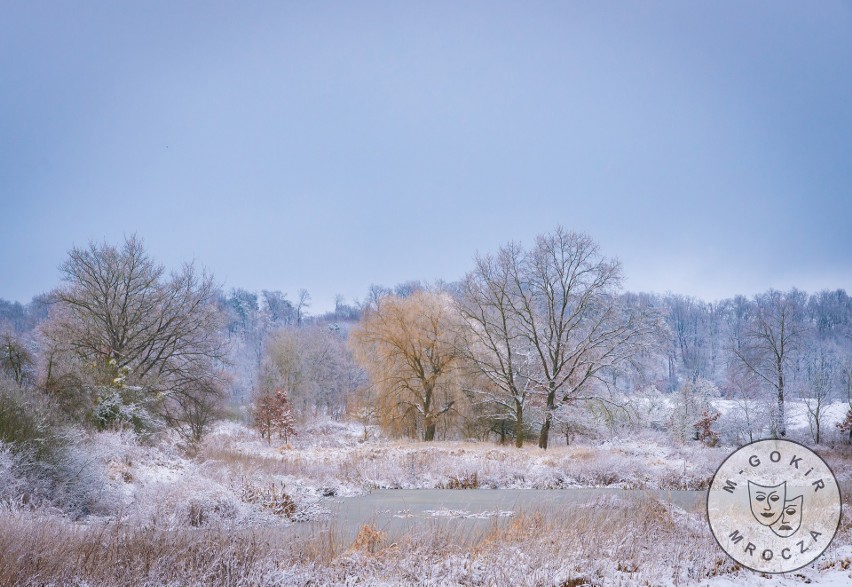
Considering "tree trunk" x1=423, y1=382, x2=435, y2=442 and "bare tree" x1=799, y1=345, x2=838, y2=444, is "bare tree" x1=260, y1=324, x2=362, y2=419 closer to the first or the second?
"tree trunk" x1=423, y1=382, x2=435, y2=442

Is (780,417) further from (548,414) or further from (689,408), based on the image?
(548,414)

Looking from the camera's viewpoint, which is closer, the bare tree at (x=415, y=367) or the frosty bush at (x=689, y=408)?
the bare tree at (x=415, y=367)

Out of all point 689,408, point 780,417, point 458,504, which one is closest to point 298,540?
point 458,504

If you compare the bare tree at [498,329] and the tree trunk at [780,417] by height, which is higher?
the bare tree at [498,329]

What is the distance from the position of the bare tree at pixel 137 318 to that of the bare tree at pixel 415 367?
358 inches

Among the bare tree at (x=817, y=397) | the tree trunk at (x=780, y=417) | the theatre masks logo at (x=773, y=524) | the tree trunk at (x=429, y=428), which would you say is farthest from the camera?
the tree trunk at (x=780, y=417)

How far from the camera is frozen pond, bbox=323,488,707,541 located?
36.0 ft

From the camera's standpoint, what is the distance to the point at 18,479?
10.2 metres

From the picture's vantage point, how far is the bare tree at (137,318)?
2781cm

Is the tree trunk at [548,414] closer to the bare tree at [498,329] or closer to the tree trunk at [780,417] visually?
the bare tree at [498,329]

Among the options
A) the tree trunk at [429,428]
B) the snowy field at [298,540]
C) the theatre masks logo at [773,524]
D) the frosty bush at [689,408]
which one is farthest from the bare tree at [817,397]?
the snowy field at [298,540]

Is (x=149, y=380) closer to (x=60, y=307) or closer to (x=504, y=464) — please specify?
(x=60, y=307)

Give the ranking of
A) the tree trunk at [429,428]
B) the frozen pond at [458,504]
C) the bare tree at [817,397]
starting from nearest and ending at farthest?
the frozen pond at [458,504]
the tree trunk at [429,428]
the bare tree at [817,397]

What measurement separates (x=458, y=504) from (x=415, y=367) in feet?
56.6
